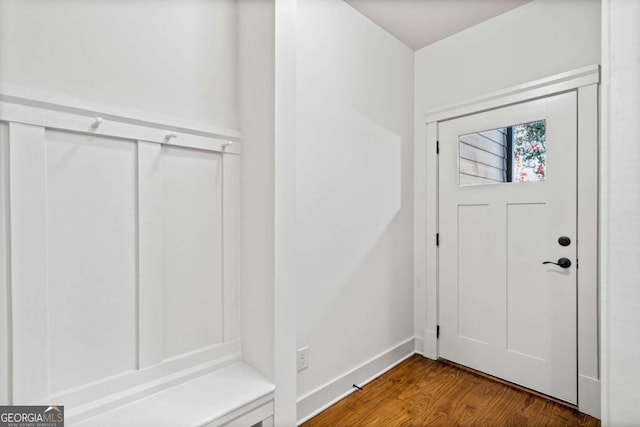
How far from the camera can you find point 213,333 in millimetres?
1524

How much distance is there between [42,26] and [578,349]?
9.93 feet

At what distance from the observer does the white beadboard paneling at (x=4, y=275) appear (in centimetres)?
101

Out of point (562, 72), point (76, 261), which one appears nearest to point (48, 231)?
Answer: point (76, 261)

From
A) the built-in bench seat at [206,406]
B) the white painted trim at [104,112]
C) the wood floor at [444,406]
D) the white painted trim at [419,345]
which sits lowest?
the wood floor at [444,406]

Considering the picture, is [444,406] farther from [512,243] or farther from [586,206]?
[586,206]

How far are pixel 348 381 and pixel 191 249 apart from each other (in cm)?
134

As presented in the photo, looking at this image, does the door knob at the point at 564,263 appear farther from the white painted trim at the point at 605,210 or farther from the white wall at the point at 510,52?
the white wall at the point at 510,52

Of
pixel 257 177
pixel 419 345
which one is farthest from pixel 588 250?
pixel 257 177

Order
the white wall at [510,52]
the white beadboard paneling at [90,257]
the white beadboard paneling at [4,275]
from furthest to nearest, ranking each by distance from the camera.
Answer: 1. the white wall at [510,52]
2. the white beadboard paneling at [90,257]
3. the white beadboard paneling at [4,275]

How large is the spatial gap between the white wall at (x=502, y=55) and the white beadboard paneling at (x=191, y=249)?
5.76 ft

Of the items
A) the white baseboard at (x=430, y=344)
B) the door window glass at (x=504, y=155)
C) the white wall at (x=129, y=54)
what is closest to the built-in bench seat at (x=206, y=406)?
the white wall at (x=129, y=54)

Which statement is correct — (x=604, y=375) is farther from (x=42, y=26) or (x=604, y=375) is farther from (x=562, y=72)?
(x=42, y=26)

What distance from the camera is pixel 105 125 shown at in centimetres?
120

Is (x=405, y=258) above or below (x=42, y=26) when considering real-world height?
below
